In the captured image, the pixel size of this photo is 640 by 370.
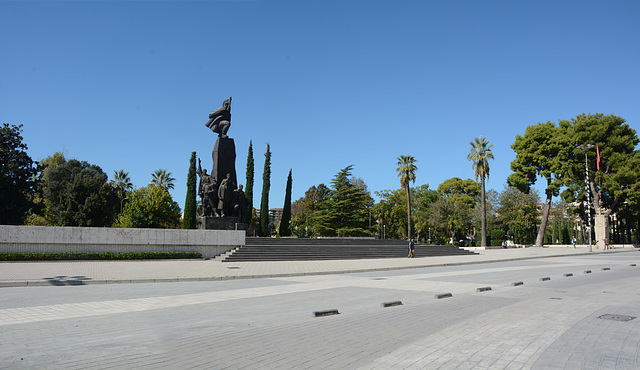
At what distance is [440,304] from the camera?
32.4 ft

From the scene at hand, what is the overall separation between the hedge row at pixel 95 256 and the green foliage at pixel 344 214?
31.4 meters

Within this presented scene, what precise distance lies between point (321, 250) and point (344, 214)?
26850 millimetres

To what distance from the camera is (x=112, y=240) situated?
25.6 meters

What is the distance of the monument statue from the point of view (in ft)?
103

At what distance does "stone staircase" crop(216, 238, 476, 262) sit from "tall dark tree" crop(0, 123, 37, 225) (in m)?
23.8

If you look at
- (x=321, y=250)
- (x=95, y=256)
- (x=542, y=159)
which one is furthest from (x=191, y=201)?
(x=542, y=159)

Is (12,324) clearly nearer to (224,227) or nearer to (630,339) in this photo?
(630,339)

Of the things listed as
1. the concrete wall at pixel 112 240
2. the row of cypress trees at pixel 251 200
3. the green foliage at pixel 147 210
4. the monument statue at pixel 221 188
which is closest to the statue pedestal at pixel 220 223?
the monument statue at pixel 221 188

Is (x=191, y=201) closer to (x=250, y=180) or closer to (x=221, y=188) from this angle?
(x=250, y=180)

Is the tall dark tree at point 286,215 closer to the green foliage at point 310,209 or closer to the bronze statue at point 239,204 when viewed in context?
the green foliage at point 310,209

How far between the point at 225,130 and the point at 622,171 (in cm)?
4150

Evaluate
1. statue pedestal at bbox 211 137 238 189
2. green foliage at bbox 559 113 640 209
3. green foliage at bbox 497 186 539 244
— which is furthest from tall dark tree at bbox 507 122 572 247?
statue pedestal at bbox 211 137 238 189

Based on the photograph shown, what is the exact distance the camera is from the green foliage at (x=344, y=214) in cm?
5683

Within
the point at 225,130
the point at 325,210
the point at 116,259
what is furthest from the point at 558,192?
the point at 116,259
